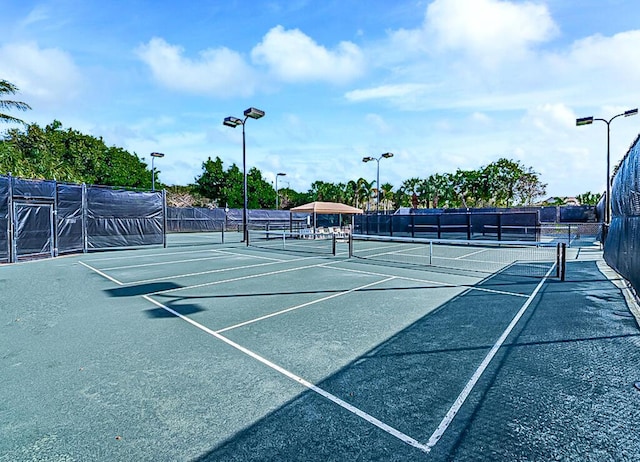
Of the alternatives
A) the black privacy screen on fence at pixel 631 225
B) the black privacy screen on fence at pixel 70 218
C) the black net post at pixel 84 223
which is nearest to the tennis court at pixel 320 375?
the black privacy screen on fence at pixel 631 225

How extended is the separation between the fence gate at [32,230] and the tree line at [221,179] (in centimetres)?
829

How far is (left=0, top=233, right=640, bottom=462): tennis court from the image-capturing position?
8.16 ft

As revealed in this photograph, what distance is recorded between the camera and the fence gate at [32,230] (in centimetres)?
1290

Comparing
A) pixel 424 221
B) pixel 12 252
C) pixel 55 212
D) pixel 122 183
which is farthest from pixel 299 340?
pixel 122 183

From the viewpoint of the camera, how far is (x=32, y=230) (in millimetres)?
13484

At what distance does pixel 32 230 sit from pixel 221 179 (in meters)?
38.9

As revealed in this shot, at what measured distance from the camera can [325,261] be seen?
40.4ft

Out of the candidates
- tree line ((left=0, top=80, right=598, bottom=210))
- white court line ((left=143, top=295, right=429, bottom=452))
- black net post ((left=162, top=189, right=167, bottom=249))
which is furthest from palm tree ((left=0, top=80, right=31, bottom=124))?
white court line ((left=143, top=295, right=429, bottom=452))

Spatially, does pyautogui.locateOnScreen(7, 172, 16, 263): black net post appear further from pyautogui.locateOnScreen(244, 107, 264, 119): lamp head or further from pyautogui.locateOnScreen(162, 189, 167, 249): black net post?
pyautogui.locateOnScreen(244, 107, 264, 119): lamp head

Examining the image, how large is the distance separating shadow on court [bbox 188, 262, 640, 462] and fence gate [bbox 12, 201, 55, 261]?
14.5 m

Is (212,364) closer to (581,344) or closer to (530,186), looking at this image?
(581,344)

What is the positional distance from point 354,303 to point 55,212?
548 inches

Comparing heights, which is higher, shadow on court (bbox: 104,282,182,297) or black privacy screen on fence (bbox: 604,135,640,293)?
black privacy screen on fence (bbox: 604,135,640,293)

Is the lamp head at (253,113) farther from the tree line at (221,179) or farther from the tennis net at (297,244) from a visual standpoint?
the tree line at (221,179)
